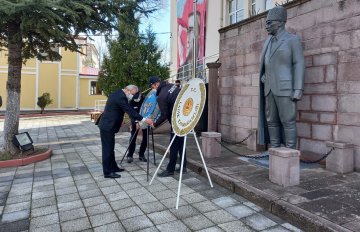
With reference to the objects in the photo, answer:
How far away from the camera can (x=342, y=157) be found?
4738mm

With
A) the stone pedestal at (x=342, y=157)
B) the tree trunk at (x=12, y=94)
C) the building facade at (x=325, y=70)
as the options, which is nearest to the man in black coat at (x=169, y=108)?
the building facade at (x=325, y=70)

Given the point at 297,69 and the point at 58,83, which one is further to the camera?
the point at 58,83

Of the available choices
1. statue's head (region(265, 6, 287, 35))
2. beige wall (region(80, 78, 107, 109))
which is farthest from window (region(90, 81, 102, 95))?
statue's head (region(265, 6, 287, 35))

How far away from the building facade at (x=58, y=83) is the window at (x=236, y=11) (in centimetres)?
1613

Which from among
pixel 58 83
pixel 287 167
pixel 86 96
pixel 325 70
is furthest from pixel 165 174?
pixel 86 96

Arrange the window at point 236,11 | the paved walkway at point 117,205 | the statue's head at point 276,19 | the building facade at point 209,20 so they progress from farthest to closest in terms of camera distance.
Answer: the window at point 236,11 < the building facade at point 209,20 < the statue's head at point 276,19 < the paved walkway at point 117,205

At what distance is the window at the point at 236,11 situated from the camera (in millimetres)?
11223

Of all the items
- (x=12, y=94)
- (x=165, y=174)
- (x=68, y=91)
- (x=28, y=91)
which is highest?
(x=68, y=91)

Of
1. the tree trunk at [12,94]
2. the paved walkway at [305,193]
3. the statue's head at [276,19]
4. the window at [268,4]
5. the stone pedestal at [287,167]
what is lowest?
the paved walkway at [305,193]

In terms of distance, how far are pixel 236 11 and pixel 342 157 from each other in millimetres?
8359

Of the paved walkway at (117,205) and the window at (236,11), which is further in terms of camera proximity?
the window at (236,11)

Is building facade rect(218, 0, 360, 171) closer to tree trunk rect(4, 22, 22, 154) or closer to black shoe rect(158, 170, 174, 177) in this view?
black shoe rect(158, 170, 174, 177)

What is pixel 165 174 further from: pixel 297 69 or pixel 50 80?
pixel 50 80

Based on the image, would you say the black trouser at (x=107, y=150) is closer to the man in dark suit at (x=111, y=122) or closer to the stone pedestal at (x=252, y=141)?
the man in dark suit at (x=111, y=122)
